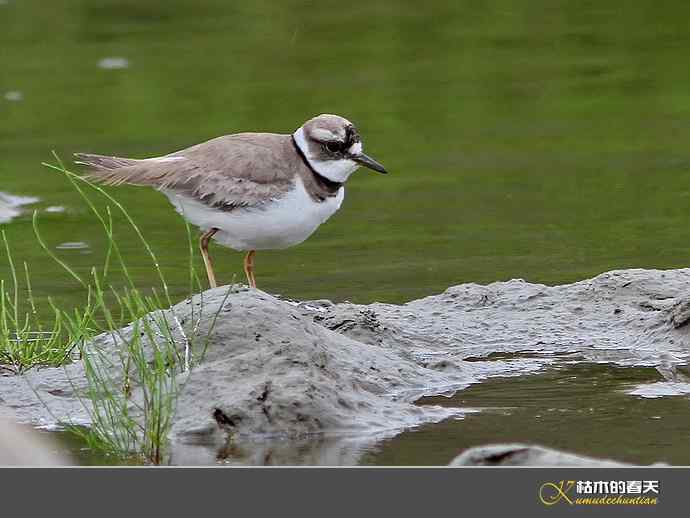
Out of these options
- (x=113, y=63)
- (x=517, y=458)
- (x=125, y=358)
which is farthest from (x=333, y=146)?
(x=113, y=63)

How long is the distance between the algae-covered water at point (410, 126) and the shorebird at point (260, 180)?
1304mm

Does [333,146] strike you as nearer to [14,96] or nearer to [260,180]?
[260,180]

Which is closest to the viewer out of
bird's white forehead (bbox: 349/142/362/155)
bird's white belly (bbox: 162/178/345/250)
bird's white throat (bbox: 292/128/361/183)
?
bird's white belly (bbox: 162/178/345/250)

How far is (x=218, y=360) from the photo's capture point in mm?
7543

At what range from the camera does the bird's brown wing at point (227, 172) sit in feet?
28.1

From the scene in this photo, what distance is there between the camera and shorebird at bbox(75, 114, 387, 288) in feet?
28.0

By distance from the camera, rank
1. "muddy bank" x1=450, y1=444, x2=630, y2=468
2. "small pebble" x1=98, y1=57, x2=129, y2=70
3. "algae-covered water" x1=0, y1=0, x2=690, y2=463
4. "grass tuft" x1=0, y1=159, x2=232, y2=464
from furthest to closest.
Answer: "small pebble" x1=98, y1=57, x2=129, y2=70 → "algae-covered water" x1=0, y1=0, x2=690, y2=463 → "grass tuft" x1=0, y1=159, x2=232, y2=464 → "muddy bank" x1=450, y1=444, x2=630, y2=468

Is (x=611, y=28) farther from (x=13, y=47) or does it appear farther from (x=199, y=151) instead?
(x=199, y=151)

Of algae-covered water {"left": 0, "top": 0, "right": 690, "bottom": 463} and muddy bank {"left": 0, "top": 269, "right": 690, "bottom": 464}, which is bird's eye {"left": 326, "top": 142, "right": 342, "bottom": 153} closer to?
muddy bank {"left": 0, "top": 269, "right": 690, "bottom": 464}

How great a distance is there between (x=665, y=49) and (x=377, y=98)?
3597mm

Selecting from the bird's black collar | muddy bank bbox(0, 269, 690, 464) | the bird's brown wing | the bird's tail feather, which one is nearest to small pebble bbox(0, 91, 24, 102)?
the bird's tail feather

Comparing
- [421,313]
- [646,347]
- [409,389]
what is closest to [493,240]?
[421,313]

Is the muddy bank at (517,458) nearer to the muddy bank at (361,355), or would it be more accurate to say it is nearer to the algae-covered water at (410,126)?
the algae-covered water at (410,126)

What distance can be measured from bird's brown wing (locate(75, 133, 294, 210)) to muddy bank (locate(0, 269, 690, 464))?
72 cm
